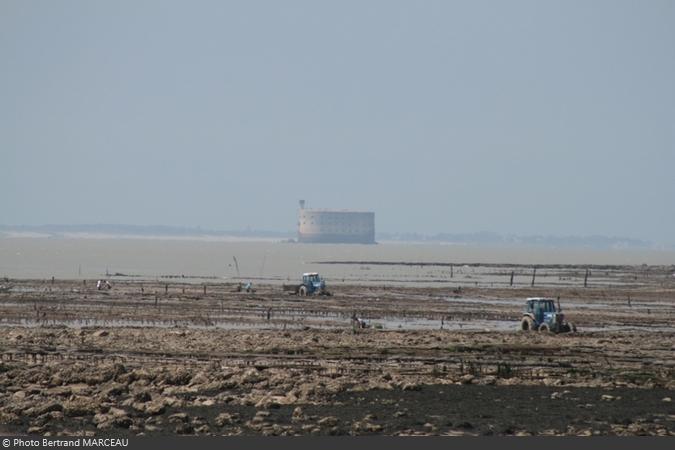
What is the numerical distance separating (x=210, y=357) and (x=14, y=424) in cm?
1299

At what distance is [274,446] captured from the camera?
2323 cm

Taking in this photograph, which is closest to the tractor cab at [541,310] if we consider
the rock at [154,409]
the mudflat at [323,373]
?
the mudflat at [323,373]

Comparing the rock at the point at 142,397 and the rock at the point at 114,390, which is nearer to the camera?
the rock at the point at 142,397

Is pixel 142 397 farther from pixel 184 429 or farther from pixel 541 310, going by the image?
pixel 541 310

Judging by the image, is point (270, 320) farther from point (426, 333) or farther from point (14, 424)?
point (14, 424)

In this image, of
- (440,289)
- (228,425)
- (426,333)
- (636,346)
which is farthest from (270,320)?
(440,289)

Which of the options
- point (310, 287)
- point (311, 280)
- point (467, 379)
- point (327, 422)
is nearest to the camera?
point (327, 422)

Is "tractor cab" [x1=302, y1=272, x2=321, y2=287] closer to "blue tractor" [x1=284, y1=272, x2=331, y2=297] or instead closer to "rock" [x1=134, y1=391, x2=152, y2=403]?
"blue tractor" [x1=284, y1=272, x2=331, y2=297]

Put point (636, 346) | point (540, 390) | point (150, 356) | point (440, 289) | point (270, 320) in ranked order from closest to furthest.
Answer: point (540, 390)
point (150, 356)
point (636, 346)
point (270, 320)
point (440, 289)

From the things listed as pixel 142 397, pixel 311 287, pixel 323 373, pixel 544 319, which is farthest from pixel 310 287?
pixel 142 397

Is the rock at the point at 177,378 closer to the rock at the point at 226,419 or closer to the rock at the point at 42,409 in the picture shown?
the rock at the point at 42,409

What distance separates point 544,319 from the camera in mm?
53469

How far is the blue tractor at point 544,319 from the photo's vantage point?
172 ft

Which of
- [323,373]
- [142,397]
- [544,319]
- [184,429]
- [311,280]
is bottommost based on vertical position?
[184,429]
